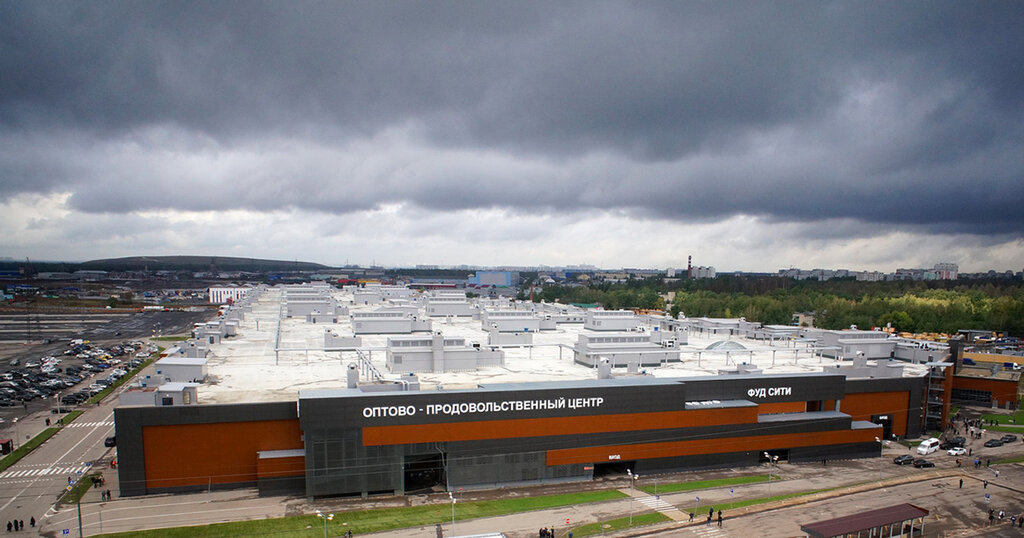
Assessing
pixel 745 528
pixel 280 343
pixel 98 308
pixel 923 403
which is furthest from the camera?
pixel 98 308

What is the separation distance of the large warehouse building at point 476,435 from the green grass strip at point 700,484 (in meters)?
2.80

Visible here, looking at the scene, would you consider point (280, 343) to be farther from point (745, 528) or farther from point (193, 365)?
point (745, 528)

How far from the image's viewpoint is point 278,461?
44.8 metres

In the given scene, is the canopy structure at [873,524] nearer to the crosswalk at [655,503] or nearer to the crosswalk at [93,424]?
the crosswalk at [655,503]

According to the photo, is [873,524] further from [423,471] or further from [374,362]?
[374,362]

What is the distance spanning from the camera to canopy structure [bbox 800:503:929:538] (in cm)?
3684

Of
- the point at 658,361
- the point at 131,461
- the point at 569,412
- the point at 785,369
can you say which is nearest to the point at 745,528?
the point at 569,412

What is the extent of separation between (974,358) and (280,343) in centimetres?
11201

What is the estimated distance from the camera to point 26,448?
56.3m

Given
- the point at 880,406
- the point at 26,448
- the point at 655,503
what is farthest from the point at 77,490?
the point at 880,406

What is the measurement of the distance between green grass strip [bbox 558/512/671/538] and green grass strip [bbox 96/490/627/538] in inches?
155

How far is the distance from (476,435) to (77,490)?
3201cm

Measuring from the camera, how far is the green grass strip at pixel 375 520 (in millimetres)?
37938

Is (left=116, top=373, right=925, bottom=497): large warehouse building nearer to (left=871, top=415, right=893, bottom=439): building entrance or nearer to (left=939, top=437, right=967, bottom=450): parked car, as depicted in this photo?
(left=871, top=415, right=893, bottom=439): building entrance
